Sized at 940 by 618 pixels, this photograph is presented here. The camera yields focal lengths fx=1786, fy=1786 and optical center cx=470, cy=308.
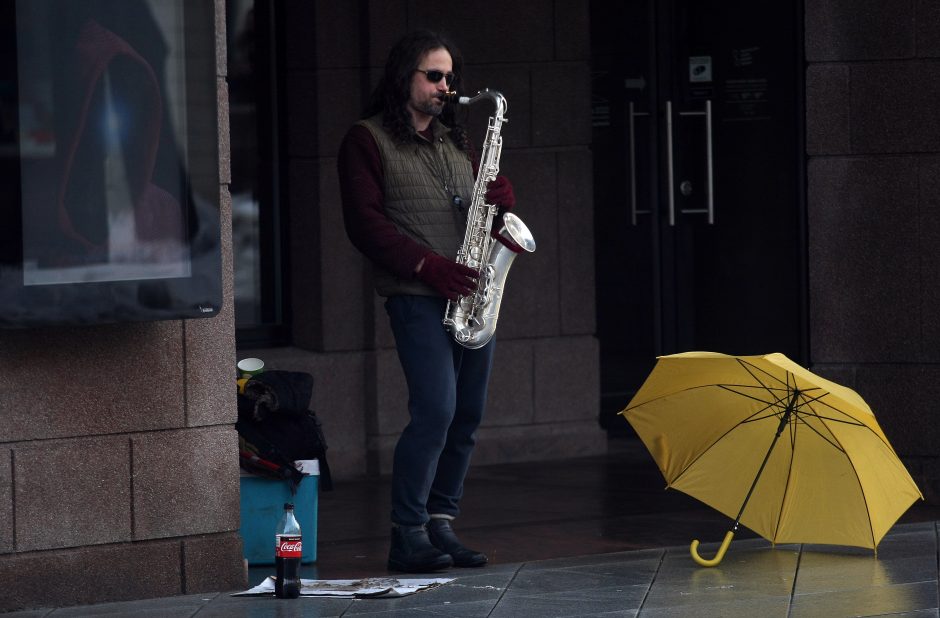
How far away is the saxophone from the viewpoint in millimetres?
6379

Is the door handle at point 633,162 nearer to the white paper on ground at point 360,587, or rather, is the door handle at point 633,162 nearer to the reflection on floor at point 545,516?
the reflection on floor at point 545,516

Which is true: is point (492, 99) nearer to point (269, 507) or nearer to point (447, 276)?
point (447, 276)

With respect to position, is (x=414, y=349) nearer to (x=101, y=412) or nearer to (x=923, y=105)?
(x=101, y=412)

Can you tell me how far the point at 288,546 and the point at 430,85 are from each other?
5.56ft

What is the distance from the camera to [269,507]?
21.9 ft

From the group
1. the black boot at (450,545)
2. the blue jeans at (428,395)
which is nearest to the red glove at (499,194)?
the blue jeans at (428,395)

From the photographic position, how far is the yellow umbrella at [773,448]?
245 inches

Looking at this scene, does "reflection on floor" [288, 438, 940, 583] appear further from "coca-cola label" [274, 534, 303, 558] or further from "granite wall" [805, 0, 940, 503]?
"granite wall" [805, 0, 940, 503]

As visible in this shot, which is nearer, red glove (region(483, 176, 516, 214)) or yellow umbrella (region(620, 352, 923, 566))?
yellow umbrella (region(620, 352, 923, 566))

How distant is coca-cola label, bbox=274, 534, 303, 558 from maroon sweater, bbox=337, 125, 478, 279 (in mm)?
989

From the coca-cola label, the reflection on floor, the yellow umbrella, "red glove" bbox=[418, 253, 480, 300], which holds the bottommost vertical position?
the reflection on floor

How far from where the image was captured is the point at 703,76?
10.1 meters

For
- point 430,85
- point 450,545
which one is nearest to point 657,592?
point 450,545

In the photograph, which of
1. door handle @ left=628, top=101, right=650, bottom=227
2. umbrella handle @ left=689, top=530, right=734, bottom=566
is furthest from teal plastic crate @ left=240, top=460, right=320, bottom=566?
door handle @ left=628, top=101, right=650, bottom=227
